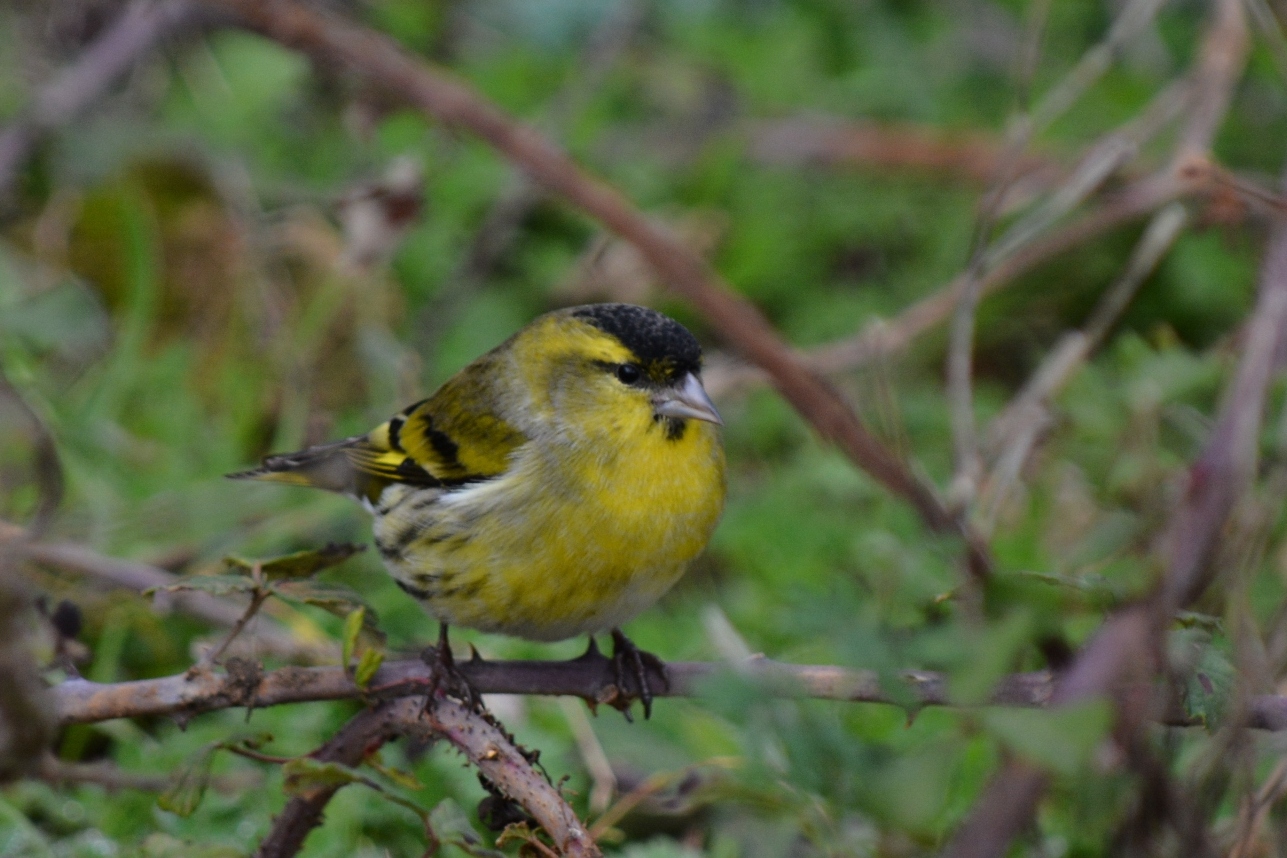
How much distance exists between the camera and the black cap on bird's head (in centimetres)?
319

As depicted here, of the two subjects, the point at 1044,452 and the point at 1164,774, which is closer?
the point at 1164,774

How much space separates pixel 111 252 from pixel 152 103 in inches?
40.1

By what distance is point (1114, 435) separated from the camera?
4141 mm

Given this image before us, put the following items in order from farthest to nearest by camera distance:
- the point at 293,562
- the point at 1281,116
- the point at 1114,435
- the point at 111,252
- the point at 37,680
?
1. the point at 1281,116
2. the point at 111,252
3. the point at 1114,435
4. the point at 293,562
5. the point at 37,680

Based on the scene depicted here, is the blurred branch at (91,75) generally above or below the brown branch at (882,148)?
above

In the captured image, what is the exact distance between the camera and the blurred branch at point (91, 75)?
5.46m

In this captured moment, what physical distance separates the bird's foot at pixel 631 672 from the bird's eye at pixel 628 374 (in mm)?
531

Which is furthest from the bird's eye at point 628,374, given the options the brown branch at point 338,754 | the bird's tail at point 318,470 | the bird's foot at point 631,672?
the brown branch at point 338,754

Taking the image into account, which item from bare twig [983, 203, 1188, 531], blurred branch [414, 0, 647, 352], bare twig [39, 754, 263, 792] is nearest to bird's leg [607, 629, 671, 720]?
bare twig [39, 754, 263, 792]

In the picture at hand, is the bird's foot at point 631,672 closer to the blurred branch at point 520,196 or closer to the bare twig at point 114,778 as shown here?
the bare twig at point 114,778

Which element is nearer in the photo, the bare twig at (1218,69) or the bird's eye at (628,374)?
the bird's eye at (628,374)

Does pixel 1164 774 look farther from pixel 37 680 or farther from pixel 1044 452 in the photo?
pixel 1044 452

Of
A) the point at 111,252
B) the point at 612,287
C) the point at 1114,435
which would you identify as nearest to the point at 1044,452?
the point at 1114,435

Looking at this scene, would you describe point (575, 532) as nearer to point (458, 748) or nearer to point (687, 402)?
point (687, 402)
